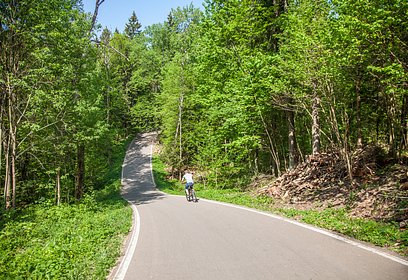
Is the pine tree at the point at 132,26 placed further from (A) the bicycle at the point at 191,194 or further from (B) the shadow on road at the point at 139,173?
(A) the bicycle at the point at 191,194

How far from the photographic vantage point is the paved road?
5.04m

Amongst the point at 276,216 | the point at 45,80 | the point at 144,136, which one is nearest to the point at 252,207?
the point at 276,216

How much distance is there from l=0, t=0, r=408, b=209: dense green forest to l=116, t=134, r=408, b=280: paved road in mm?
4925

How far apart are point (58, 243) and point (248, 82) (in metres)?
12.4

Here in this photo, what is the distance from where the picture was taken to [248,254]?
6156 millimetres

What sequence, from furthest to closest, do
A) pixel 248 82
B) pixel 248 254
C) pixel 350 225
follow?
pixel 248 82 → pixel 350 225 → pixel 248 254

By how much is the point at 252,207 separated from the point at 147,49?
5058 centimetres

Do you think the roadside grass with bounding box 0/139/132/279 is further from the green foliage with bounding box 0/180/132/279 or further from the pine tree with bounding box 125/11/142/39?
the pine tree with bounding box 125/11/142/39

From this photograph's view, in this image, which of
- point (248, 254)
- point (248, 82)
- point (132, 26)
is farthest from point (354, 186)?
point (132, 26)

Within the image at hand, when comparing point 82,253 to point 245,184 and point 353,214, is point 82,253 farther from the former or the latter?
point 245,184

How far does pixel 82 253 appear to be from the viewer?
7.59m

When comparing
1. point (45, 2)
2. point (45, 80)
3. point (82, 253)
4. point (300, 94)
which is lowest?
point (82, 253)

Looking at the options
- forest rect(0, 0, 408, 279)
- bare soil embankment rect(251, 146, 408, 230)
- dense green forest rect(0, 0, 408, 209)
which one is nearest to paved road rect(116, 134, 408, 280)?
forest rect(0, 0, 408, 279)

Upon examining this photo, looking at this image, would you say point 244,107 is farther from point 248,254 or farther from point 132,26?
point 132,26
